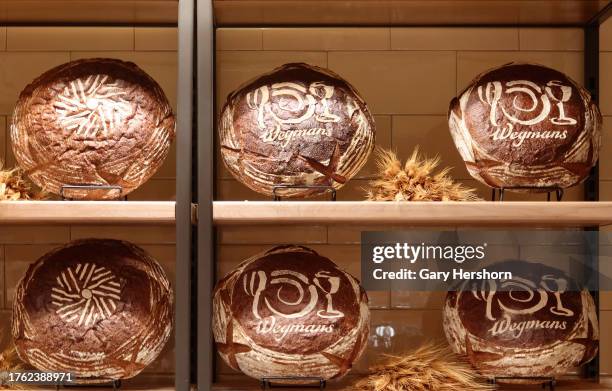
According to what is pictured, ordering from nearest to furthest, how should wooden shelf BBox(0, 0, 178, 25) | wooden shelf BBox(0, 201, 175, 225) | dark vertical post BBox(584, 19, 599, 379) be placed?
wooden shelf BBox(0, 201, 175, 225) → wooden shelf BBox(0, 0, 178, 25) → dark vertical post BBox(584, 19, 599, 379)

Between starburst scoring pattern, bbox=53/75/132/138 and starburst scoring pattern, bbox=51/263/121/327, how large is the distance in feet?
1.00

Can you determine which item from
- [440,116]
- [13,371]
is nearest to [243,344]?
[13,371]

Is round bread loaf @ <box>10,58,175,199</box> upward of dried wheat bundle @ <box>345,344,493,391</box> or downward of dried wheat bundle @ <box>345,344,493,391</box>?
upward

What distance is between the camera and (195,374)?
162cm

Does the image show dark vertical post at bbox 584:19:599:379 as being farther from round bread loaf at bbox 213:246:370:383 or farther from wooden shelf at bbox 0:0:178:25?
wooden shelf at bbox 0:0:178:25

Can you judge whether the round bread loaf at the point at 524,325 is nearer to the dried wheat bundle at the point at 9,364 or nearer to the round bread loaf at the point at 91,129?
the round bread loaf at the point at 91,129

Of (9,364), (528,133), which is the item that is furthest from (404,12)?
(9,364)

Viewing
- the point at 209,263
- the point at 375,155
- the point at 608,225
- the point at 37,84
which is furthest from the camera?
the point at 375,155

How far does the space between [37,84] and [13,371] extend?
2.13 ft

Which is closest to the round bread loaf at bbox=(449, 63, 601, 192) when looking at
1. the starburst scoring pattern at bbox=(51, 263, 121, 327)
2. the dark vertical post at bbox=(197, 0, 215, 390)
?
the dark vertical post at bbox=(197, 0, 215, 390)

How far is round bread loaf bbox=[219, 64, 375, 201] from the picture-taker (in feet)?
5.01

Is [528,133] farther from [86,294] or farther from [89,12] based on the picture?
[89,12]

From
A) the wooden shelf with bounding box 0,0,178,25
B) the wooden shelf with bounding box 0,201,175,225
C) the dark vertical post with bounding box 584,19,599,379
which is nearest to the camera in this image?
the wooden shelf with bounding box 0,201,175,225

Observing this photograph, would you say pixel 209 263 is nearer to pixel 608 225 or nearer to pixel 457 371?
pixel 457 371
